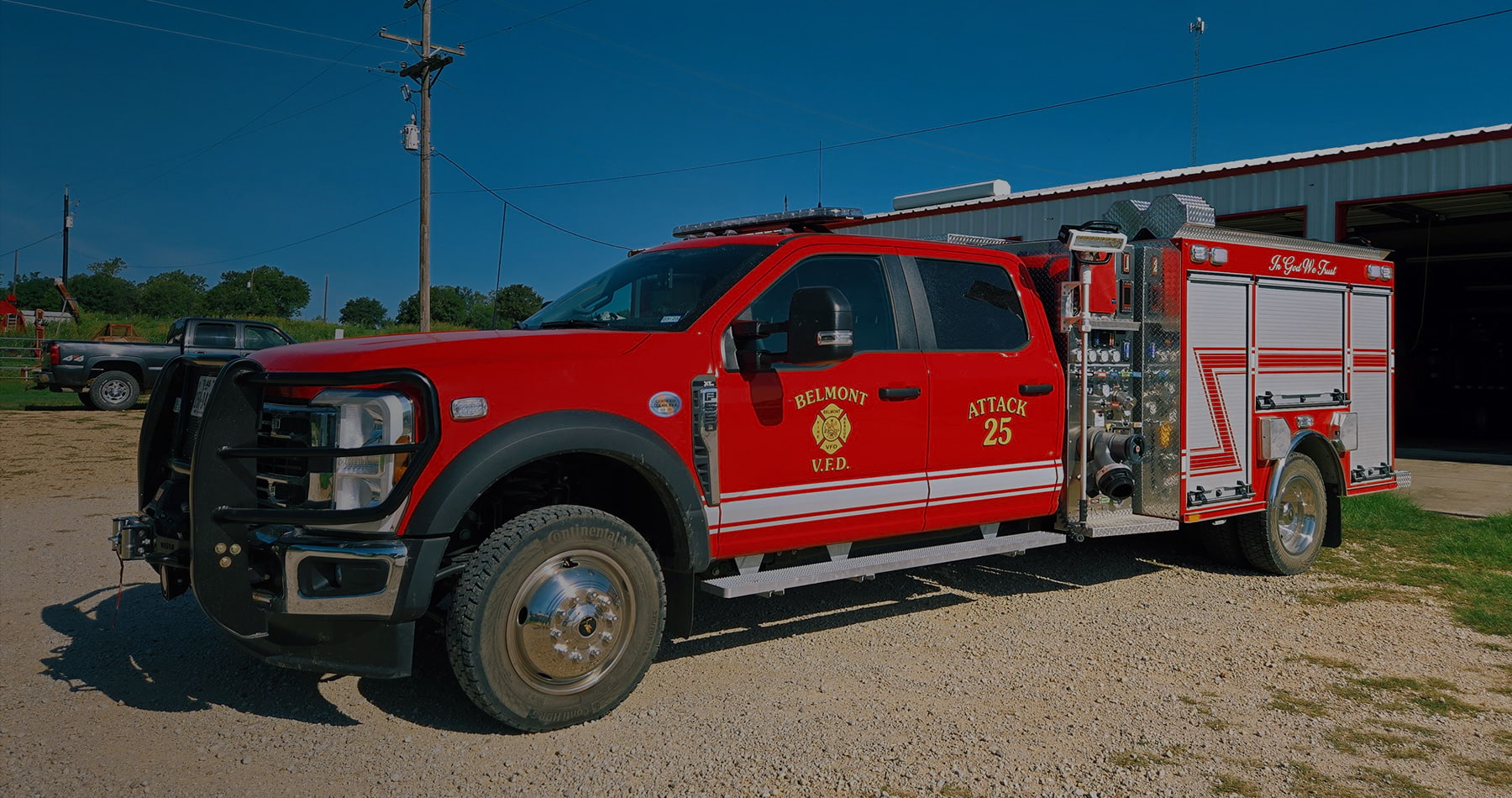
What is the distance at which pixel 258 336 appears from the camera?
62.4ft

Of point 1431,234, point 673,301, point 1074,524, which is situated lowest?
point 1074,524

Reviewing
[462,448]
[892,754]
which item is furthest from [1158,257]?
[462,448]

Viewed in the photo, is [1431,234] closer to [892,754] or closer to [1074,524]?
[1074,524]

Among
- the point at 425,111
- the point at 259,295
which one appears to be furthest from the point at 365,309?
the point at 425,111

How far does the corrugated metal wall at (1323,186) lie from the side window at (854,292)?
10884 millimetres

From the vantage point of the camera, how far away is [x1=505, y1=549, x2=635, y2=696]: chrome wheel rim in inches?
155

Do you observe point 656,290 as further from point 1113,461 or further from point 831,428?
point 1113,461

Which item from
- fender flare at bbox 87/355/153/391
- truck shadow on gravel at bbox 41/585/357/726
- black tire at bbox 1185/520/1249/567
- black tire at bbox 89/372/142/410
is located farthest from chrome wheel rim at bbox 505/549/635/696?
black tire at bbox 89/372/142/410

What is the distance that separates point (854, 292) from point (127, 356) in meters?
18.9

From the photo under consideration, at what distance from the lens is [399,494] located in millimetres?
3623

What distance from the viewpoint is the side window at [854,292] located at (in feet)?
15.9

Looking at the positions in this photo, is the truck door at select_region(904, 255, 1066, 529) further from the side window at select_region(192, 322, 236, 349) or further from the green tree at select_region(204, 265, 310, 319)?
the green tree at select_region(204, 265, 310, 319)

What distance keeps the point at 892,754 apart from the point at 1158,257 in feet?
12.8

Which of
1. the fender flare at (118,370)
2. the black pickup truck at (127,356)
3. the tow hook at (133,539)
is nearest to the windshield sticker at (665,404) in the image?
the tow hook at (133,539)
